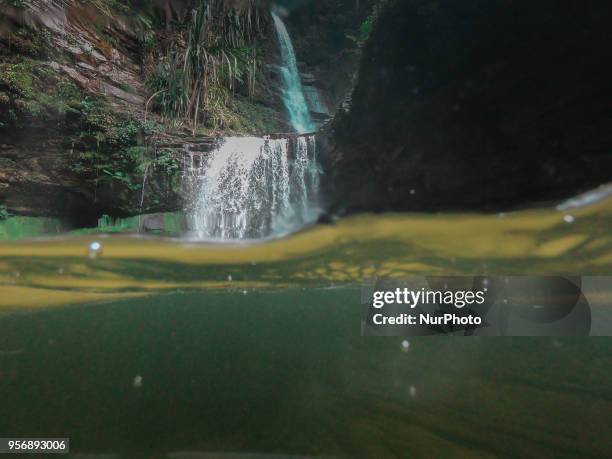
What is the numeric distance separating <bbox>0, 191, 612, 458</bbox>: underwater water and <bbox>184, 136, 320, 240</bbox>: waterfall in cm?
33

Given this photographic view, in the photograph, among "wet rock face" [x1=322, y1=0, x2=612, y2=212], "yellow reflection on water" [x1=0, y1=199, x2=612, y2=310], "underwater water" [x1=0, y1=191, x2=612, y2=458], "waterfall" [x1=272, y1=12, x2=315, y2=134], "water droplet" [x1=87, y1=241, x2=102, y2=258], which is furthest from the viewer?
"waterfall" [x1=272, y1=12, x2=315, y2=134]

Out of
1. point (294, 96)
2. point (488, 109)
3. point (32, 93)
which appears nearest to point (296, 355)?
point (488, 109)

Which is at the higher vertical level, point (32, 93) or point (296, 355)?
point (32, 93)

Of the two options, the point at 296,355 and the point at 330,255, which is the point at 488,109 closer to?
the point at 330,255

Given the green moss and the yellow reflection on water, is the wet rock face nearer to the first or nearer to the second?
the yellow reflection on water

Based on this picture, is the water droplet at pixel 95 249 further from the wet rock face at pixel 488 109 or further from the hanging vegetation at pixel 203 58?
the wet rock face at pixel 488 109

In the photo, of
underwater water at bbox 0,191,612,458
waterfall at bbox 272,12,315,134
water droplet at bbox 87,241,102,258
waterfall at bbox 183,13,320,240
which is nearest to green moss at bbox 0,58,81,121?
underwater water at bbox 0,191,612,458

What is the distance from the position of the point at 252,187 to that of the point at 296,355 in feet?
11.7

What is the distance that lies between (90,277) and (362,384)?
162 inches

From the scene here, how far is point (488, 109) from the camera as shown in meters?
3.53

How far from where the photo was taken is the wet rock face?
126 inches

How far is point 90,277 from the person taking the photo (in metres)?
5.63

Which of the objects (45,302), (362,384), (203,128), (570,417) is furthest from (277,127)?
(570,417)

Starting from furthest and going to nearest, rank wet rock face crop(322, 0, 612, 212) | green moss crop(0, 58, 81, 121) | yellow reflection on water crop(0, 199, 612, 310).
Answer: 1. green moss crop(0, 58, 81, 121)
2. yellow reflection on water crop(0, 199, 612, 310)
3. wet rock face crop(322, 0, 612, 212)
